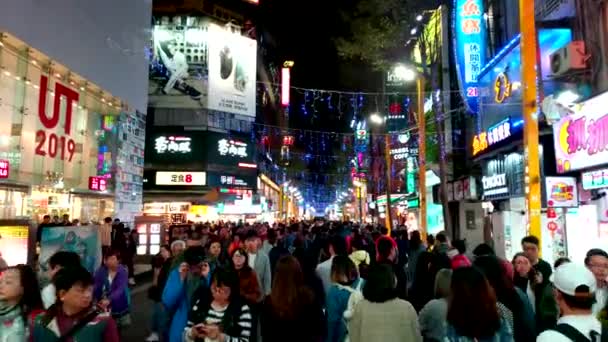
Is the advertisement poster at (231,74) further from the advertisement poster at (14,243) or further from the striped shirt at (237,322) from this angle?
the striped shirt at (237,322)

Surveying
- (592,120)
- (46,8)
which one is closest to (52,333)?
(592,120)

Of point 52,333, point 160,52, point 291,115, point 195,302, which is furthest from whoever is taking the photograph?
point 291,115

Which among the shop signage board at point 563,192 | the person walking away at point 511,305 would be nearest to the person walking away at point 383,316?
the person walking away at point 511,305

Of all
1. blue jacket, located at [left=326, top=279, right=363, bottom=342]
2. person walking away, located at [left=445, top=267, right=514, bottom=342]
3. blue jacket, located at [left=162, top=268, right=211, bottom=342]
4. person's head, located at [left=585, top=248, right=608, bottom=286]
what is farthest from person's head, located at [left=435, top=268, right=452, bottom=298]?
blue jacket, located at [left=162, top=268, right=211, bottom=342]

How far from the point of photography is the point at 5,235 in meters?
9.53

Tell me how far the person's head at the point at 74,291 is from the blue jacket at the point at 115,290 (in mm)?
3228

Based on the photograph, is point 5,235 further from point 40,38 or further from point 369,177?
point 369,177

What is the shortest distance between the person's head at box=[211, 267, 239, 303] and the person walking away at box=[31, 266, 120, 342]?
0.86 m

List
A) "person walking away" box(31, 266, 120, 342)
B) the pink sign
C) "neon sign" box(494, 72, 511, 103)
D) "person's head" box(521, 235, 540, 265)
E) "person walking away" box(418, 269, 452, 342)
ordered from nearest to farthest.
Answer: "person walking away" box(31, 266, 120, 342) → "person walking away" box(418, 269, 452, 342) → "person's head" box(521, 235, 540, 265) → the pink sign → "neon sign" box(494, 72, 511, 103)

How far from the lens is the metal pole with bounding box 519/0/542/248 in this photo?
8.74 m

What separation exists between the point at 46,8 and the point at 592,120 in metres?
13.1

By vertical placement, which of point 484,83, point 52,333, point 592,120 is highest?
point 484,83

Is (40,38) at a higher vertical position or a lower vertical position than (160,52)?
lower

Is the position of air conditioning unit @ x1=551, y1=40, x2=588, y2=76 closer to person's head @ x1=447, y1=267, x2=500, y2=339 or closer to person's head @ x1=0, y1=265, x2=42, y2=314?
person's head @ x1=447, y1=267, x2=500, y2=339
